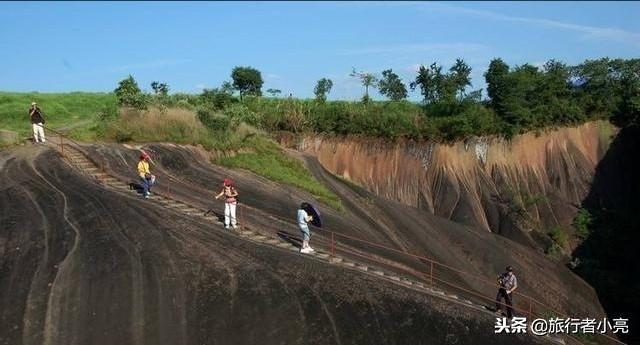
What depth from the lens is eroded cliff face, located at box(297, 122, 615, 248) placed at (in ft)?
129

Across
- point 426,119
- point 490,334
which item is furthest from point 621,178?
point 490,334

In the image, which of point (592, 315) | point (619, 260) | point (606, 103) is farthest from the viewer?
point (606, 103)

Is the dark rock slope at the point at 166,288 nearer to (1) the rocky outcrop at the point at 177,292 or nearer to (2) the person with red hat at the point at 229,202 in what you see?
(1) the rocky outcrop at the point at 177,292

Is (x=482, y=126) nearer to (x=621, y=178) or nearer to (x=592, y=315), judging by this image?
(x=621, y=178)

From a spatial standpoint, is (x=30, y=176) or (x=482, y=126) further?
(x=482, y=126)

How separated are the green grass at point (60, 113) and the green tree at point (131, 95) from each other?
1994mm

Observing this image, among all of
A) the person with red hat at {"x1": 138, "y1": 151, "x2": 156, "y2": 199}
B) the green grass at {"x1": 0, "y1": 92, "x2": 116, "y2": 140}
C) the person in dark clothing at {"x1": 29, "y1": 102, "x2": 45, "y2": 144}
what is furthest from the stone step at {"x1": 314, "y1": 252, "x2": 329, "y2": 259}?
the green grass at {"x1": 0, "y1": 92, "x2": 116, "y2": 140}

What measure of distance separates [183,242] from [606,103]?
40.6 metres

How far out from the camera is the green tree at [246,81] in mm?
59969

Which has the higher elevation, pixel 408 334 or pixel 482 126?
pixel 482 126

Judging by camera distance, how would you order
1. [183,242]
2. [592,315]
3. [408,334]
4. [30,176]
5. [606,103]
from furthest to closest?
1. [606,103]
2. [592,315]
3. [30,176]
4. [183,242]
5. [408,334]

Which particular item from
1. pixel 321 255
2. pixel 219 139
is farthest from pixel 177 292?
pixel 219 139

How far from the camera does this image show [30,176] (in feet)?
65.9

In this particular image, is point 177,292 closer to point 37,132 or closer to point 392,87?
point 37,132
